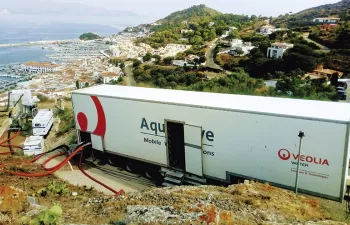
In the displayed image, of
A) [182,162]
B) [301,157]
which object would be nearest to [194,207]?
[301,157]

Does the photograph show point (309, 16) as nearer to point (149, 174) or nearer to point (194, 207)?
point (149, 174)

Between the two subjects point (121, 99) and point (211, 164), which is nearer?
point (211, 164)

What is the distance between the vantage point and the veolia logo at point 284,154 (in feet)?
25.2

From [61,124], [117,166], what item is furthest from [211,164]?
[61,124]

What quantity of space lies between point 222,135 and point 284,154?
66.6 inches

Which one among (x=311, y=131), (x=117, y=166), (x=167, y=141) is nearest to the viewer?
(x=311, y=131)

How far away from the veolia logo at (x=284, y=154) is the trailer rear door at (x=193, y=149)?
7.25 ft

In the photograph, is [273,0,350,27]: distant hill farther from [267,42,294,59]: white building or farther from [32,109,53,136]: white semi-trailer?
[32,109,53,136]: white semi-trailer

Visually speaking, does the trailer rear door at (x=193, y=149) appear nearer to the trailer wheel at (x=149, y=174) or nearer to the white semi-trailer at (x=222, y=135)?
the white semi-trailer at (x=222, y=135)

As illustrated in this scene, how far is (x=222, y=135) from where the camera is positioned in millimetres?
8539

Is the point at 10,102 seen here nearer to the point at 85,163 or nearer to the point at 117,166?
the point at 85,163

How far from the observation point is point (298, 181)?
764 cm

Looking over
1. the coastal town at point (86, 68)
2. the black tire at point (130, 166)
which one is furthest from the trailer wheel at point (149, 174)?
the coastal town at point (86, 68)

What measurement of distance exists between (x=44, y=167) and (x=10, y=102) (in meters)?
8.76
